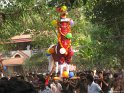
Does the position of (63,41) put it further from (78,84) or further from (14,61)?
(14,61)

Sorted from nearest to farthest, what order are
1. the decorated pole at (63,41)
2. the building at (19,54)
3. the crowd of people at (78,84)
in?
the decorated pole at (63,41), the crowd of people at (78,84), the building at (19,54)

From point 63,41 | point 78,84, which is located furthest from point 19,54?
point 63,41

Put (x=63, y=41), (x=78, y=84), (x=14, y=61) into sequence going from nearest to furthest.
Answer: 1. (x=63, y=41)
2. (x=78, y=84)
3. (x=14, y=61)

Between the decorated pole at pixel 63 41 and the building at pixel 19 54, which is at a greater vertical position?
the building at pixel 19 54

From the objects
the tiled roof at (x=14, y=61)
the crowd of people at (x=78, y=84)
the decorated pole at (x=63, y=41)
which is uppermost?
the tiled roof at (x=14, y=61)

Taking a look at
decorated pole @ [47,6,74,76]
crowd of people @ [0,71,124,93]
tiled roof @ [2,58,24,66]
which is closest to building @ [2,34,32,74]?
tiled roof @ [2,58,24,66]

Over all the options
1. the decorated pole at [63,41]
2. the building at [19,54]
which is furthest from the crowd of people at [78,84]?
the building at [19,54]

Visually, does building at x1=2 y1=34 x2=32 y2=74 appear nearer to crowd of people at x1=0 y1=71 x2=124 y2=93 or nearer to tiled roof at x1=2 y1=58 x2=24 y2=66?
tiled roof at x1=2 y1=58 x2=24 y2=66

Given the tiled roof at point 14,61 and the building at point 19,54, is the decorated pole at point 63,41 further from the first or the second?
the tiled roof at point 14,61

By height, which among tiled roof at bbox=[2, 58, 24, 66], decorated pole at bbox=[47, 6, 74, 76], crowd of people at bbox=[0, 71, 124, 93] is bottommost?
crowd of people at bbox=[0, 71, 124, 93]

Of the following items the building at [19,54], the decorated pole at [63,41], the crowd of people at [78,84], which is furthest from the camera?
the building at [19,54]

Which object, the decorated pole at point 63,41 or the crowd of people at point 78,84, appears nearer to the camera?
the decorated pole at point 63,41

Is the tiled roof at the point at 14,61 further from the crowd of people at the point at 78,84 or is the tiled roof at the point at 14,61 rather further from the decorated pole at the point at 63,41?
the decorated pole at the point at 63,41

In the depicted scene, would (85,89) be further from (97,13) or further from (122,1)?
(122,1)
